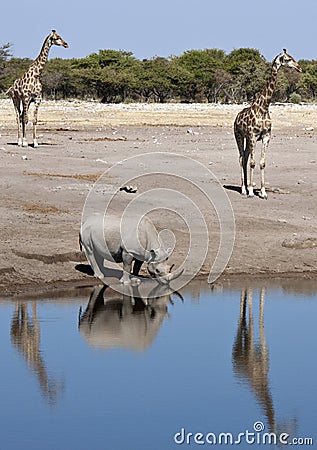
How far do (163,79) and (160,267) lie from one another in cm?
5873

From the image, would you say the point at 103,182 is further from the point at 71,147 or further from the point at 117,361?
the point at 117,361

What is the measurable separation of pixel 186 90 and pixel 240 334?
6236 cm

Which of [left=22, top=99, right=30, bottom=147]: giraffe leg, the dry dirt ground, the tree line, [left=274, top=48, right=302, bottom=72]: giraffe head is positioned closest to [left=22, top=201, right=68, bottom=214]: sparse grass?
the dry dirt ground

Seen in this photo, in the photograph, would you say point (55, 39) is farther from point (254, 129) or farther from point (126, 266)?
point (126, 266)

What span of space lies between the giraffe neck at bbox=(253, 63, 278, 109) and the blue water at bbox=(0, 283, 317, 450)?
6.45 m

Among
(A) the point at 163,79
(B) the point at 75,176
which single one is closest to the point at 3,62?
(A) the point at 163,79

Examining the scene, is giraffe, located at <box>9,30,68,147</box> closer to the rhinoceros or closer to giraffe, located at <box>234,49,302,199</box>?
giraffe, located at <box>234,49,302,199</box>

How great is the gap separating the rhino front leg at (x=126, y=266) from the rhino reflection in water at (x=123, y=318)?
6.9 inches

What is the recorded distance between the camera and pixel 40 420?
7.99 m

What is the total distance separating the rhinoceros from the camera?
12383 mm

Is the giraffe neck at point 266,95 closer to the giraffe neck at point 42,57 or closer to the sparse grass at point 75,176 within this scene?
the sparse grass at point 75,176

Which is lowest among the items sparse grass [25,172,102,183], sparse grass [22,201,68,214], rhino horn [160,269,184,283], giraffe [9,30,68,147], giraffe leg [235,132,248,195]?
rhino horn [160,269,184,283]

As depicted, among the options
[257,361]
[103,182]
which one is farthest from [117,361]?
[103,182]

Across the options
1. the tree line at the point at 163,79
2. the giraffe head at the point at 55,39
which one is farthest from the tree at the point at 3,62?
the giraffe head at the point at 55,39
